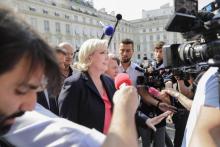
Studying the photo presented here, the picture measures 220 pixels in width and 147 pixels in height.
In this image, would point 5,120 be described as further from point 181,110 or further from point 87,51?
point 181,110

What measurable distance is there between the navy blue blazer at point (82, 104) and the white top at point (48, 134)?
1.59m

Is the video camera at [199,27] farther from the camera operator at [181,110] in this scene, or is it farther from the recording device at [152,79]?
the recording device at [152,79]

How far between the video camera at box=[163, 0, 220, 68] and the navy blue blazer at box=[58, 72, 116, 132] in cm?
124

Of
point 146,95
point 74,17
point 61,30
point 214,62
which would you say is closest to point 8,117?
point 214,62

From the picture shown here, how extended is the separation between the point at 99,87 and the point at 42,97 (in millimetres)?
483

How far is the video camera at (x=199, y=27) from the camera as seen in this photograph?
4.44 feet

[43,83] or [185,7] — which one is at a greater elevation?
[185,7]

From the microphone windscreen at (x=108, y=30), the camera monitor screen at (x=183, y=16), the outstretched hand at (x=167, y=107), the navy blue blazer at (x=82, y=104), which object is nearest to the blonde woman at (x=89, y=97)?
the navy blue blazer at (x=82, y=104)

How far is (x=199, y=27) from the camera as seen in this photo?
1.42 m

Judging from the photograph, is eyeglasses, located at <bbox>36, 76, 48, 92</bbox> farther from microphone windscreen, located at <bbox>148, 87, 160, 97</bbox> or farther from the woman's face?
microphone windscreen, located at <bbox>148, 87, 160, 97</bbox>

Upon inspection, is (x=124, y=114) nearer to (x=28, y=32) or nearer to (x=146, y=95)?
(x=28, y=32)

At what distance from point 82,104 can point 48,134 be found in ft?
5.45

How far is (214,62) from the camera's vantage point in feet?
4.25

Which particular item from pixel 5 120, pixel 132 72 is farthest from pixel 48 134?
pixel 132 72
